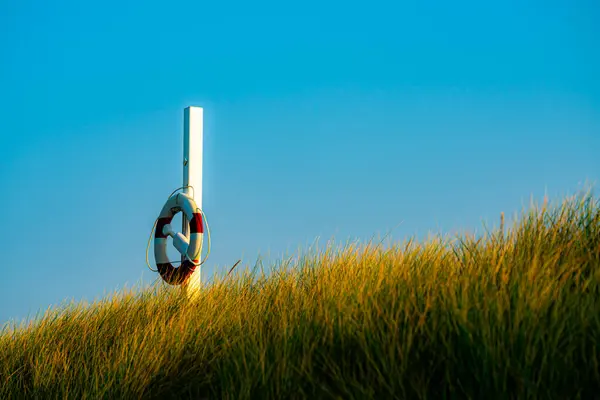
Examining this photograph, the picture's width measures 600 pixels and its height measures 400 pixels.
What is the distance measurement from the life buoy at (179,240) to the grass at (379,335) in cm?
84

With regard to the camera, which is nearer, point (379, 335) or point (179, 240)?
point (379, 335)

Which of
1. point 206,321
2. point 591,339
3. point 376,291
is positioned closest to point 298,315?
point 376,291

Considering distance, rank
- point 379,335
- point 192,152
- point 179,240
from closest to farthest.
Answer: point 379,335 < point 179,240 < point 192,152

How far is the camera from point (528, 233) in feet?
14.3

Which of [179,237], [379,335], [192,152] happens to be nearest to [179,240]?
[179,237]

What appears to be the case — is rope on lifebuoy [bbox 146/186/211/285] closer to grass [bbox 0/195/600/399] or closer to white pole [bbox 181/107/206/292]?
white pole [bbox 181/107/206/292]

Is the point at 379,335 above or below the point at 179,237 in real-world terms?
below

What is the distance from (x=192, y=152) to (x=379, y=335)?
428 cm

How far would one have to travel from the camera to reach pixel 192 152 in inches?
290

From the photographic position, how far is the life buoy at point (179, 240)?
6836mm

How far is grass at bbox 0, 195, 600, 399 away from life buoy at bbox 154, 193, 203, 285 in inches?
33.1

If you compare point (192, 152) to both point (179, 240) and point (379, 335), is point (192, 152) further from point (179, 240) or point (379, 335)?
point (379, 335)

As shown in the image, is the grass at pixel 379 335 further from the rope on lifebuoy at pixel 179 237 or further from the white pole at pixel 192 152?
the white pole at pixel 192 152

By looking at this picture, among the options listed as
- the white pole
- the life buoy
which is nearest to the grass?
the life buoy
